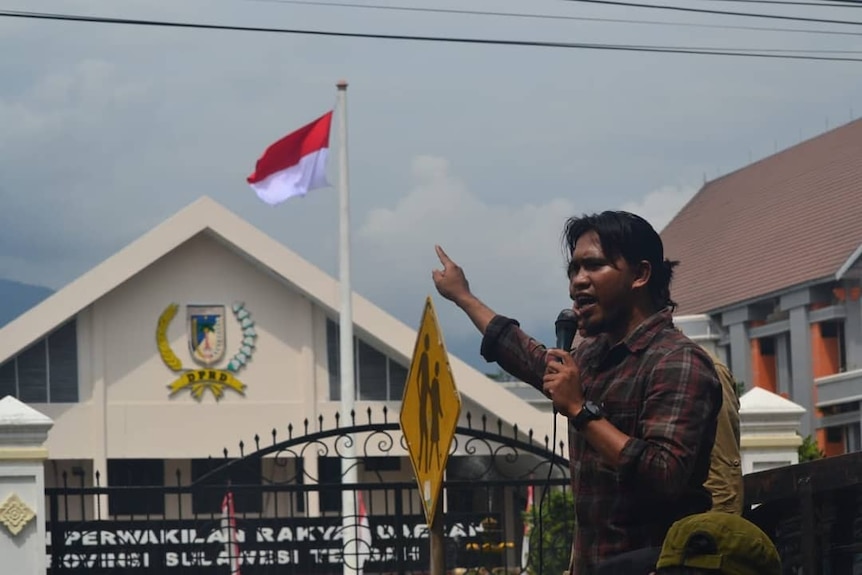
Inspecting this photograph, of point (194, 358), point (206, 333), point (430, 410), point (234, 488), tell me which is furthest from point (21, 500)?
point (206, 333)

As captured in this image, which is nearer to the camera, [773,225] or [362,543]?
[362,543]

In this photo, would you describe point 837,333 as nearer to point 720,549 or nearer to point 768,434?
point 768,434

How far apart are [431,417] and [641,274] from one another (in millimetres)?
2688

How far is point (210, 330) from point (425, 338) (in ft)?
75.4

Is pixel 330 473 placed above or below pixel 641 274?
above

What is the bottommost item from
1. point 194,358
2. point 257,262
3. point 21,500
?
point 21,500

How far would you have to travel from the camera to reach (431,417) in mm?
6555

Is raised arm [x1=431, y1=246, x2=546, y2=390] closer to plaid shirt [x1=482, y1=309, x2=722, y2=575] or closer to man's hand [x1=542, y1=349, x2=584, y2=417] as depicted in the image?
plaid shirt [x1=482, y1=309, x2=722, y2=575]

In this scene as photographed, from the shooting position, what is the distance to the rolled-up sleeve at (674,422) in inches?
141

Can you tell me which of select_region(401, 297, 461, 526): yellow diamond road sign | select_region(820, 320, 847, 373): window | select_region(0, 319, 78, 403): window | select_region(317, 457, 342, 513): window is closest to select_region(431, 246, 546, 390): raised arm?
select_region(401, 297, 461, 526): yellow diamond road sign

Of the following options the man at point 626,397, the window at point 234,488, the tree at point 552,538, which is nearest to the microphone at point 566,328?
the man at point 626,397

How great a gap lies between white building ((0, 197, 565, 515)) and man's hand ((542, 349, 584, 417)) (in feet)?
77.6

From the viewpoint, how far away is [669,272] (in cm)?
405

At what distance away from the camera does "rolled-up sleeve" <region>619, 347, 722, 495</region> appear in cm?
359
